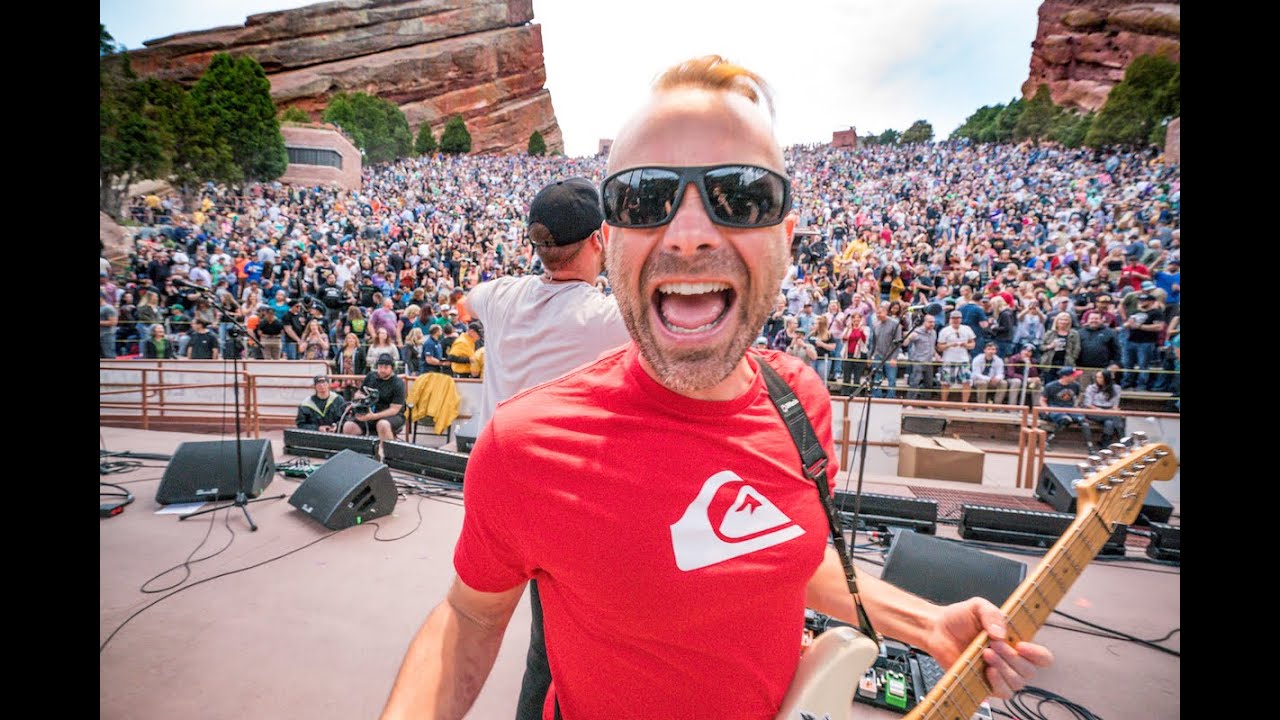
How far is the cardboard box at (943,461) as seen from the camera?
6.05m

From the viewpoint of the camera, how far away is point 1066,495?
486 cm

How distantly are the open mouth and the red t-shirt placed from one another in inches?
5.1

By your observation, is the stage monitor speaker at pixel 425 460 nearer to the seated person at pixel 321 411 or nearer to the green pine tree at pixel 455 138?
the seated person at pixel 321 411

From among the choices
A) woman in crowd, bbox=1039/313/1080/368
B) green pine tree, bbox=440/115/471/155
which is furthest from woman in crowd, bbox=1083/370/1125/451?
green pine tree, bbox=440/115/471/155

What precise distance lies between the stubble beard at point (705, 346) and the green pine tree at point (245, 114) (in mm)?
42672

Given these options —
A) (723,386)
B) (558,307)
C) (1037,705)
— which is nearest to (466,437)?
(558,307)

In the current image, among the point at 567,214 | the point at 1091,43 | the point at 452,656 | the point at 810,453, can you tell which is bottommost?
the point at 452,656

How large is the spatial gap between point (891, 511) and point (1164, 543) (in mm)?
1949

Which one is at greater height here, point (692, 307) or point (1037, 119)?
point (1037, 119)

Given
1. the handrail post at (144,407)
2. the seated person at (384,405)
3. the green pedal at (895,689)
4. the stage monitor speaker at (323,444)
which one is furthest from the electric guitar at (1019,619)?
the handrail post at (144,407)

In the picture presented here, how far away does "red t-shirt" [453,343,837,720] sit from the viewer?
37.7 inches

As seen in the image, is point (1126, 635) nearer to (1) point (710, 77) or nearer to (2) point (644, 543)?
(2) point (644, 543)

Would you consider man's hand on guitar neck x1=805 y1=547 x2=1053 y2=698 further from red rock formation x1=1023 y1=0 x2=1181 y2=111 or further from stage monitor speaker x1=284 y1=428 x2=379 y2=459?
red rock formation x1=1023 y1=0 x2=1181 y2=111

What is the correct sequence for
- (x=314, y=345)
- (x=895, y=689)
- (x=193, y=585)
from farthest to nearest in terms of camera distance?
(x=314, y=345) < (x=193, y=585) < (x=895, y=689)
